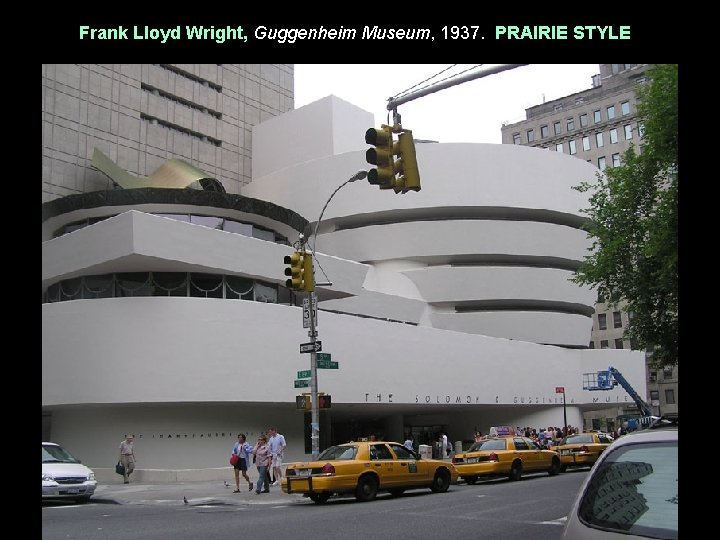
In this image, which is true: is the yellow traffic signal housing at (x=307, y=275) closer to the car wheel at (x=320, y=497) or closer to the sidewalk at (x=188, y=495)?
the car wheel at (x=320, y=497)

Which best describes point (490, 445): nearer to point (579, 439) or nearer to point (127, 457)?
point (579, 439)

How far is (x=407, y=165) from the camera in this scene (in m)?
11.4

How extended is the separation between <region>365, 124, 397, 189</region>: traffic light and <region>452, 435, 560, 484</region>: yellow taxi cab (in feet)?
43.2

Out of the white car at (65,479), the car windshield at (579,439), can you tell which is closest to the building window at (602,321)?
Answer: the car windshield at (579,439)

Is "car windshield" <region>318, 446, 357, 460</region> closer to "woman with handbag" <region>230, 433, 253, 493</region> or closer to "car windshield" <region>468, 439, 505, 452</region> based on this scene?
"woman with handbag" <region>230, 433, 253, 493</region>

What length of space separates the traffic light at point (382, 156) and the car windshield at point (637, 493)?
24.9ft

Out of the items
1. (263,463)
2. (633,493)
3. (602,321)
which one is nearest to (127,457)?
(263,463)

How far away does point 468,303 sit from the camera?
50.4 metres

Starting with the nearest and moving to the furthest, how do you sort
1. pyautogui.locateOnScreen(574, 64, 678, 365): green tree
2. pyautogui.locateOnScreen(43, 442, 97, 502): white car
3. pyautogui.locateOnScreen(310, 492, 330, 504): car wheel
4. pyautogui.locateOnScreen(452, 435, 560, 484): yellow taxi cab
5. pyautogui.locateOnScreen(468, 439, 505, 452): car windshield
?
pyautogui.locateOnScreen(310, 492, 330, 504): car wheel → pyautogui.locateOnScreen(43, 442, 97, 502): white car → pyautogui.locateOnScreen(574, 64, 678, 365): green tree → pyautogui.locateOnScreen(452, 435, 560, 484): yellow taxi cab → pyautogui.locateOnScreen(468, 439, 505, 452): car windshield

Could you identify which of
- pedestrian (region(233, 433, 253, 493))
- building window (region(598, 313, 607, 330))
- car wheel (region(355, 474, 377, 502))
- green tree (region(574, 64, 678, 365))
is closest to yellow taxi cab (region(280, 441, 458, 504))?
car wheel (region(355, 474, 377, 502))

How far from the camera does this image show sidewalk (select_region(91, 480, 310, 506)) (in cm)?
1864

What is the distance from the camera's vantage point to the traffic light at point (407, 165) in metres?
11.3
